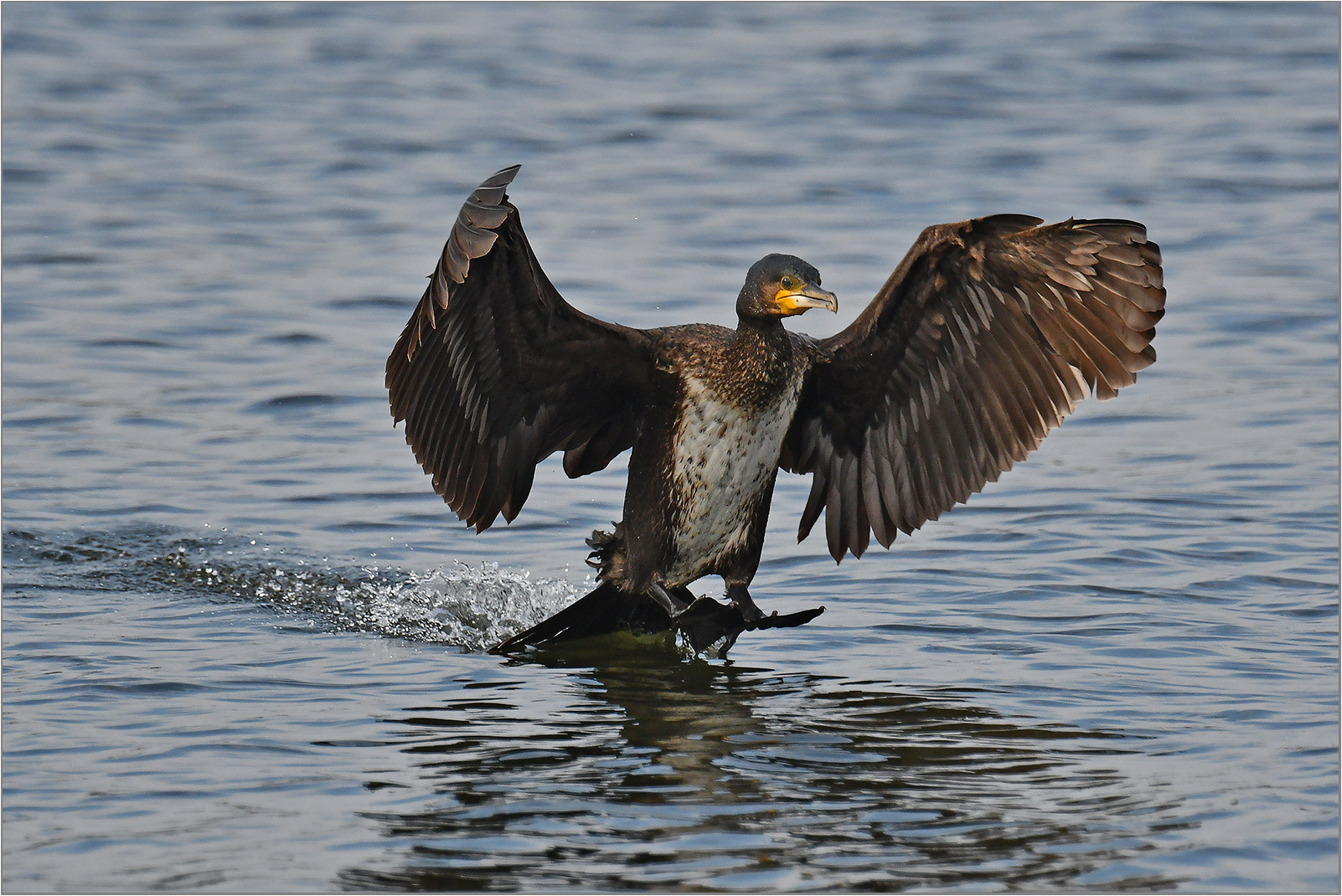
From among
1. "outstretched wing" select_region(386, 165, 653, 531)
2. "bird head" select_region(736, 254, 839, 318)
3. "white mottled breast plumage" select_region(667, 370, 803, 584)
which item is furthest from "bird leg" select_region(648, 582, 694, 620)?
"bird head" select_region(736, 254, 839, 318)

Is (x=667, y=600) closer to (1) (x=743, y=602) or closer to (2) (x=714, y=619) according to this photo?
(2) (x=714, y=619)

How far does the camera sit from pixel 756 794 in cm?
474

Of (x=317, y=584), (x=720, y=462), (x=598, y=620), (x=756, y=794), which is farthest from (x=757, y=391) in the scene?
(x=317, y=584)

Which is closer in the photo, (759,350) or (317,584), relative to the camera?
(759,350)

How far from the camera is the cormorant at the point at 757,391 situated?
223 inches

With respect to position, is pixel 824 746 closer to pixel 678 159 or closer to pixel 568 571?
pixel 568 571

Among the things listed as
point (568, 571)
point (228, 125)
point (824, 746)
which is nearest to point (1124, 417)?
point (568, 571)

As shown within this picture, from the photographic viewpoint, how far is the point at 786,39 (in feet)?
62.0

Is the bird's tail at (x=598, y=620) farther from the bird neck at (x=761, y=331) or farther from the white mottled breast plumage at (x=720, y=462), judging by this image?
the bird neck at (x=761, y=331)

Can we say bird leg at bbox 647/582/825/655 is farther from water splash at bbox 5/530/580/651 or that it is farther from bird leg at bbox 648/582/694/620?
water splash at bbox 5/530/580/651

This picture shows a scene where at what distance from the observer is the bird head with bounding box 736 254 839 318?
225 inches

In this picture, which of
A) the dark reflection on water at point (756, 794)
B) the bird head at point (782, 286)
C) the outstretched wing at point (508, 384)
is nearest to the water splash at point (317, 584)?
the outstretched wing at point (508, 384)

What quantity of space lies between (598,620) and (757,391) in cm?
102

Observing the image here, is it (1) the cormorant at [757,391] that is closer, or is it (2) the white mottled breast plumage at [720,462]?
(1) the cormorant at [757,391]
